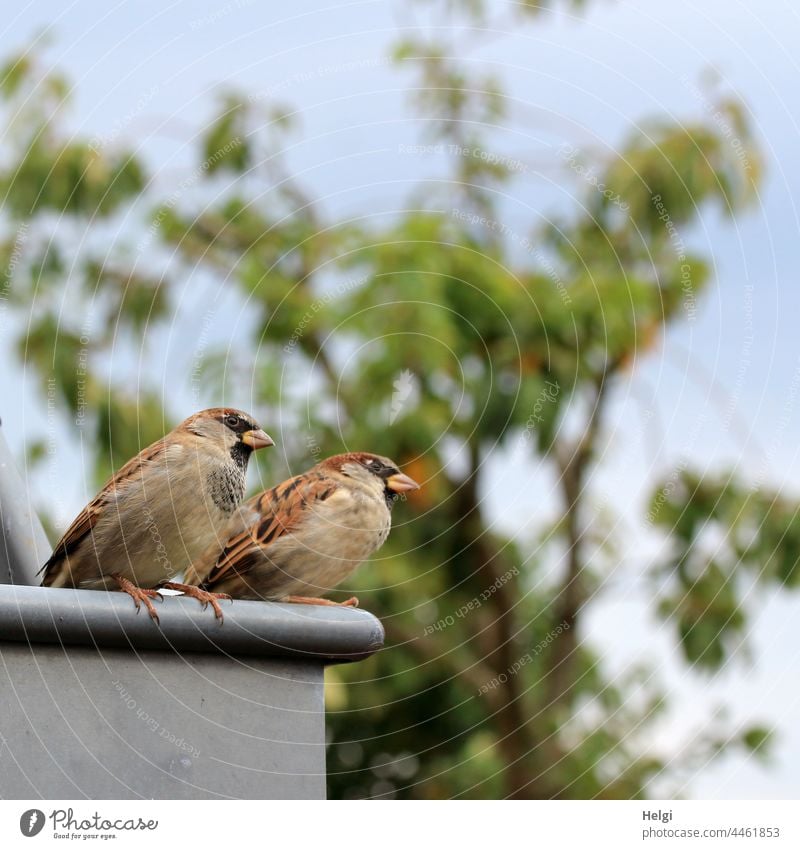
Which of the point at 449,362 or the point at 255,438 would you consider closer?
the point at 255,438

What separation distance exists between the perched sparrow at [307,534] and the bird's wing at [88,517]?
0.32m

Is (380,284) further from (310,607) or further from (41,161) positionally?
(310,607)

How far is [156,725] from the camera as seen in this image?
9.45 ft

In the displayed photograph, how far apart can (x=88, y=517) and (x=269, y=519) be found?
81 cm

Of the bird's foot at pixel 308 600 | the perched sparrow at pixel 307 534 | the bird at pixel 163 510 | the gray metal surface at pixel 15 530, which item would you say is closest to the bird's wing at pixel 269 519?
the perched sparrow at pixel 307 534

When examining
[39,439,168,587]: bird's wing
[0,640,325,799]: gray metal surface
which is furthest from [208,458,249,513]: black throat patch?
[0,640,325,799]: gray metal surface

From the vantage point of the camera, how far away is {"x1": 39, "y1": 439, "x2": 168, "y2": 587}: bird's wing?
3.76 m

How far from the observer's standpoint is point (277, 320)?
7918 mm

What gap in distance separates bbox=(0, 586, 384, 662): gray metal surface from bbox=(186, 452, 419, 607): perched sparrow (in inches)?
44.3

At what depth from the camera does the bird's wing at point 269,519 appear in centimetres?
434

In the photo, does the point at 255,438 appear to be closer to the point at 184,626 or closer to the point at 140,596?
the point at 140,596

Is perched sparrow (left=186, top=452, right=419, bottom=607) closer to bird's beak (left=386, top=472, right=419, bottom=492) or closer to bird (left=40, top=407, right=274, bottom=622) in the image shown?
bird's beak (left=386, top=472, right=419, bottom=492)

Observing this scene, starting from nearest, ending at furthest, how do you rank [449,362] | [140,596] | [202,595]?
[140,596]
[202,595]
[449,362]

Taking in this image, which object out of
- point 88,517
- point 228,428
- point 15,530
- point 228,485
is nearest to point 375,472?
point 228,428
